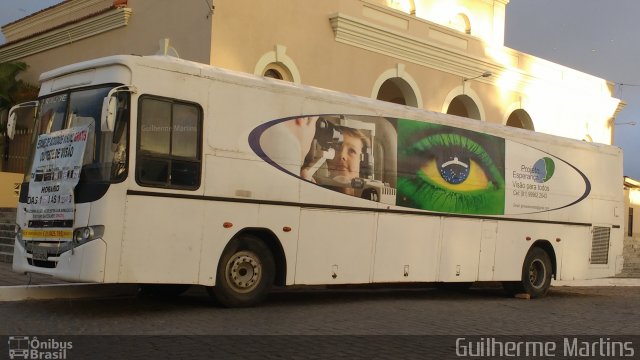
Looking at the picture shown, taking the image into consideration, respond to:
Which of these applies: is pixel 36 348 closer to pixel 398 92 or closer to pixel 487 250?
pixel 487 250

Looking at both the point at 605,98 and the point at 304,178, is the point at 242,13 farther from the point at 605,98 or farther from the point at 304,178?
the point at 605,98

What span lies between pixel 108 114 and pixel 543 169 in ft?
31.3

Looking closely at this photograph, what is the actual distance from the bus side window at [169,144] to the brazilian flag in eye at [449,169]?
3.94 m

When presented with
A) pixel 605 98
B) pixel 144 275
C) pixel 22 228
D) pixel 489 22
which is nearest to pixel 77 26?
pixel 22 228

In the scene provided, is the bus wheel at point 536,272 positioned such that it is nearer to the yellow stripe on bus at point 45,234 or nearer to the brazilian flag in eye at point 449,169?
the brazilian flag in eye at point 449,169

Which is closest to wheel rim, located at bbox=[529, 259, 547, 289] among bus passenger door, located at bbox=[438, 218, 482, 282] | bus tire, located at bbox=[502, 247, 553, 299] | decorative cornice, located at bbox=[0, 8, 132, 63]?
bus tire, located at bbox=[502, 247, 553, 299]

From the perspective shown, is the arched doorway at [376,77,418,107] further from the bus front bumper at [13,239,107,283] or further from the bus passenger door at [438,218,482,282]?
the bus front bumper at [13,239,107,283]

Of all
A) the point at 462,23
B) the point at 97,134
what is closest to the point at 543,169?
the point at 97,134

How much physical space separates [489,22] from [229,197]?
2345 centimetres

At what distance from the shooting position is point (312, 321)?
9.25 m

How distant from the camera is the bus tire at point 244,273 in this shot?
9.81 metres

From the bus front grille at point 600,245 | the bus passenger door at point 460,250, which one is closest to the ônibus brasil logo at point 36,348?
the bus passenger door at point 460,250

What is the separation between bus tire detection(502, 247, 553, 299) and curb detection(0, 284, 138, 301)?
792 cm

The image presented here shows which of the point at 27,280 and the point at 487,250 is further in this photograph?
the point at 487,250
